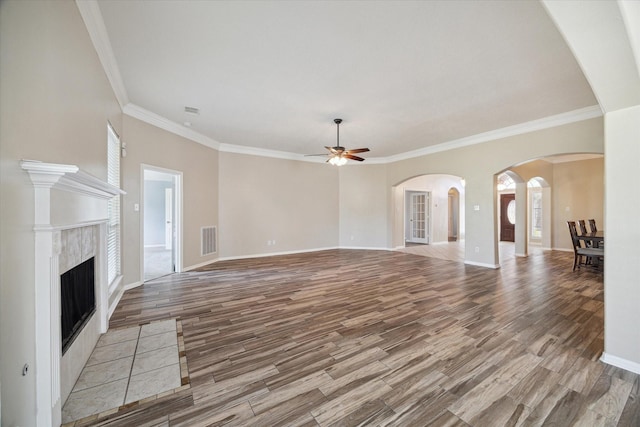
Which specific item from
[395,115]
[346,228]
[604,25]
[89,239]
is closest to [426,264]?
[346,228]

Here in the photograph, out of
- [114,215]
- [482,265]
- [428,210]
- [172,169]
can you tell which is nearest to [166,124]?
[172,169]

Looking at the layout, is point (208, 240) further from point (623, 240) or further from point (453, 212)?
point (453, 212)

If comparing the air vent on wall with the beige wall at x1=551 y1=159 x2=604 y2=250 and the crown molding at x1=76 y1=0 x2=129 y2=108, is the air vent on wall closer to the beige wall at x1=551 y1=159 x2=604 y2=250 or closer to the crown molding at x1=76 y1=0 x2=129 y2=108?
the crown molding at x1=76 y1=0 x2=129 y2=108

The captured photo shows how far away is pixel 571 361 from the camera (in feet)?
7.22

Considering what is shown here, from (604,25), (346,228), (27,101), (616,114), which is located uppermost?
(604,25)

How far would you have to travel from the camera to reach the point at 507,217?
34.5ft

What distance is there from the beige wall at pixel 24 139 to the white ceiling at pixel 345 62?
81 cm

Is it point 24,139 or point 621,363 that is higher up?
point 24,139

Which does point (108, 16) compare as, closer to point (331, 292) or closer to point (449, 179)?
point (331, 292)

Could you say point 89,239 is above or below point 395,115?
below

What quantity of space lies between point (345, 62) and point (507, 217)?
10836 millimetres

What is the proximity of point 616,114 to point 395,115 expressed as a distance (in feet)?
9.36

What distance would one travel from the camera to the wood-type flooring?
1639mm

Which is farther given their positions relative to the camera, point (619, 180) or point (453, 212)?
point (453, 212)
